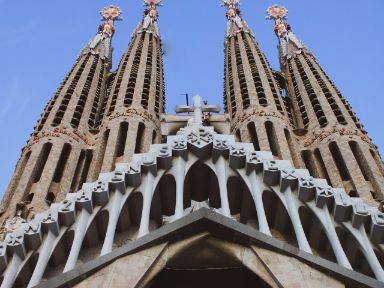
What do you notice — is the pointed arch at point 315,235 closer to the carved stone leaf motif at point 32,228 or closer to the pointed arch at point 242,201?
the pointed arch at point 242,201

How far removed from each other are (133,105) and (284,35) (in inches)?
520

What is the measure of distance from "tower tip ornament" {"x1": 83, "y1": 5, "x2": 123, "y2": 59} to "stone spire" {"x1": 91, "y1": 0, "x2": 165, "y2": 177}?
1318 mm

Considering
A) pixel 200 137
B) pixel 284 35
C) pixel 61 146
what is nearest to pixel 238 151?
pixel 200 137

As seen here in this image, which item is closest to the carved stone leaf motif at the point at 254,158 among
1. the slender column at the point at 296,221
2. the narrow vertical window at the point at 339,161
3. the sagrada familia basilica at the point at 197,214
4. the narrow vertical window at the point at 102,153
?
the sagrada familia basilica at the point at 197,214

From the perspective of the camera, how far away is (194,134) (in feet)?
55.6

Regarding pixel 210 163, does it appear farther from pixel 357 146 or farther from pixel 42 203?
pixel 357 146

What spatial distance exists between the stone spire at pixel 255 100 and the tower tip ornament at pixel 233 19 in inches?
23.6

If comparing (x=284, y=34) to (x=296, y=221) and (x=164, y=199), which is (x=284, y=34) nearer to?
(x=164, y=199)

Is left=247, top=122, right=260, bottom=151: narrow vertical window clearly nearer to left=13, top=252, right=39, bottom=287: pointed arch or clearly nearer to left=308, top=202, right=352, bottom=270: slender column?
left=308, top=202, right=352, bottom=270: slender column

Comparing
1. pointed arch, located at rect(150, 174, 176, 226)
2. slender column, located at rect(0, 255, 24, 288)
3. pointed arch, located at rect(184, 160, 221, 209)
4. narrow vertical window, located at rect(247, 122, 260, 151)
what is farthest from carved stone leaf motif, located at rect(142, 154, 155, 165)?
narrow vertical window, located at rect(247, 122, 260, 151)

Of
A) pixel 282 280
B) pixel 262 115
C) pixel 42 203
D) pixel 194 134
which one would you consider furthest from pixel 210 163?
pixel 262 115

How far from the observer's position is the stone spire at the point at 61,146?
24125 mm

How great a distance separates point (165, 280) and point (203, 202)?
4.60m

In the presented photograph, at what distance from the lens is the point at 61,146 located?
27328 mm
